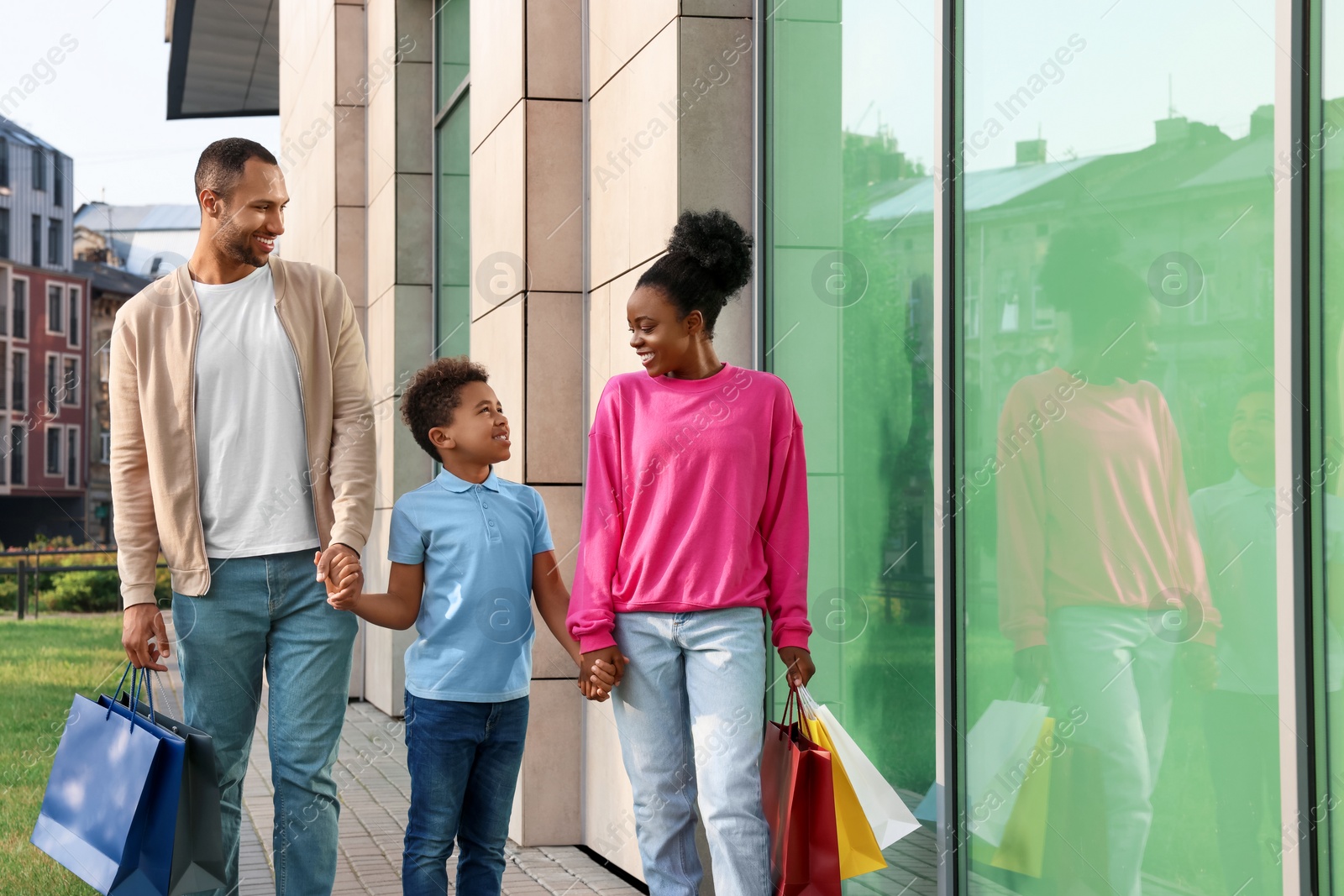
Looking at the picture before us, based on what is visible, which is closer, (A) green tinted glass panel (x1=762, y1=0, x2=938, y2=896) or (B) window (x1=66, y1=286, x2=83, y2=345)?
(A) green tinted glass panel (x1=762, y1=0, x2=938, y2=896)

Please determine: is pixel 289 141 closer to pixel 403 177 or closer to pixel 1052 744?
pixel 403 177

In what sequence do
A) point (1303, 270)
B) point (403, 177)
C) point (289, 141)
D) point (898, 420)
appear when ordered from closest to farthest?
point (1303, 270), point (898, 420), point (403, 177), point (289, 141)

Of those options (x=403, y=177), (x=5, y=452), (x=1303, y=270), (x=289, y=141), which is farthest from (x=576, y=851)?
(x=5, y=452)

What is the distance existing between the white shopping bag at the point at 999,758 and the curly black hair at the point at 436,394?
1687mm

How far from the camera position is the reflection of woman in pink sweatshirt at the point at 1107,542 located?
2939 mm

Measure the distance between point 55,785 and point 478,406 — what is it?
1.43 meters

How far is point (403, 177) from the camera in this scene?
9312 millimetres

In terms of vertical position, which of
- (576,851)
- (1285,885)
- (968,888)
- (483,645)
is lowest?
(576,851)

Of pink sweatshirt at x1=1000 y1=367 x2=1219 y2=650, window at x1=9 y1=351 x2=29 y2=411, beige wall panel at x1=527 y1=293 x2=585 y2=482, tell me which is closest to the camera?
pink sweatshirt at x1=1000 y1=367 x2=1219 y2=650

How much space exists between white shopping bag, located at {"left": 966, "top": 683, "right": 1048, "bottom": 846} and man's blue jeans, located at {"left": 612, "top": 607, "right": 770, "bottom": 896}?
25.9 inches

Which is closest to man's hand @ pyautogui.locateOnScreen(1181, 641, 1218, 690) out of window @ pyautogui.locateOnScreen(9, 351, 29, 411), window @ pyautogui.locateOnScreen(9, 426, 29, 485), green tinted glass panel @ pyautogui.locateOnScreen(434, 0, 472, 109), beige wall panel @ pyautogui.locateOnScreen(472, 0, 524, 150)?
beige wall panel @ pyautogui.locateOnScreen(472, 0, 524, 150)

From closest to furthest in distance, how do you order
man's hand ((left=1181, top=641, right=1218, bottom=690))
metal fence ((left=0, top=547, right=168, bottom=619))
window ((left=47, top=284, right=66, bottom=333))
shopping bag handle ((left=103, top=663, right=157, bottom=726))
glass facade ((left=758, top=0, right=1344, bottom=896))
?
glass facade ((left=758, top=0, right=1344, bottom=896)) → man's hand ((left=1181, top=641, right=1218, bottom=690)) → shopping bag handle ((left=103, top=663, right=157, bottom=726)) → metal fence ((left=0, top=547, right=168, bottom=619)) → window ((left=47, top=284, right=66, bottom=333))

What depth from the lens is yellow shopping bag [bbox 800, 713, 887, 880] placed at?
324cm

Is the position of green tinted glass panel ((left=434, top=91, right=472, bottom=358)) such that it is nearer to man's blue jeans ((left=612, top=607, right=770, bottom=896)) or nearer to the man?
the man
